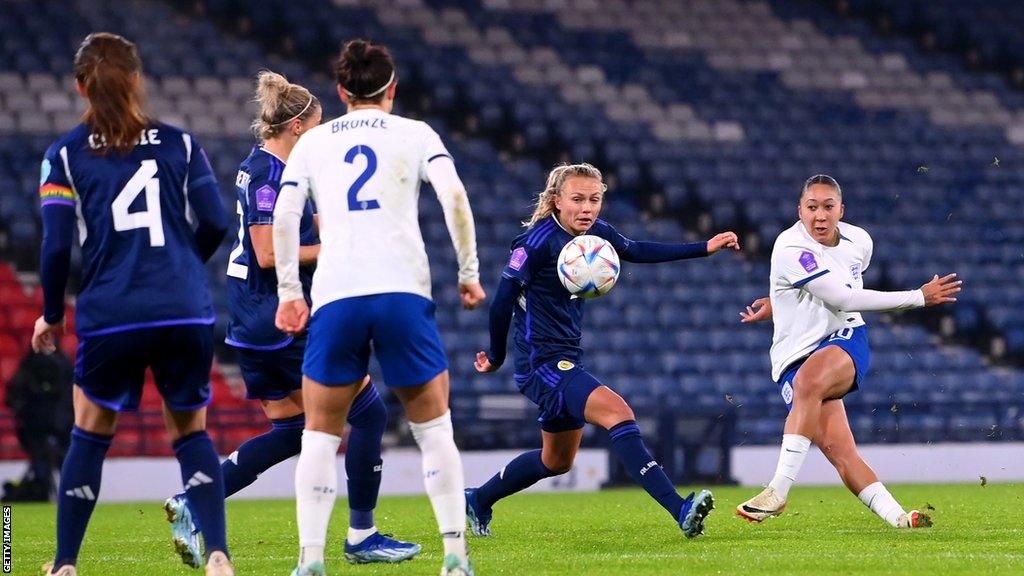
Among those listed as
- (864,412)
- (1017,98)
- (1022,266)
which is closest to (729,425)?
(864,412)

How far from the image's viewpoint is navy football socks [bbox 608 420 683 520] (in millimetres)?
6277

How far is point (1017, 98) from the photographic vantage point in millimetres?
21672

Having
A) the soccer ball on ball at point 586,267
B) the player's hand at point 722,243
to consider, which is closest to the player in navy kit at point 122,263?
the soccer ball on ball at point 586,267

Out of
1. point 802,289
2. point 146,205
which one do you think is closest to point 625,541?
point 802,289

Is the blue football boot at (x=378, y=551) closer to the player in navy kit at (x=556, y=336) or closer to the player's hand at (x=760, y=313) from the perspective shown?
the player in navy kit at (x=556, y=336)

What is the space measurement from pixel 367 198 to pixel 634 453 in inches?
90.4

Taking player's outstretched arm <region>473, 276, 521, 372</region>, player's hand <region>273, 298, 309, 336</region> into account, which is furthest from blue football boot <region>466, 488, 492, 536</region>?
player's hand <region>273, 298, 309, 336</region>

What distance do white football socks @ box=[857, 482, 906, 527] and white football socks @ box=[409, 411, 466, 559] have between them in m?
3.02

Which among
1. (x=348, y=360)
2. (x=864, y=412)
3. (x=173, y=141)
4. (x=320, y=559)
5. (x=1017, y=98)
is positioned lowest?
(x=864, y=412)

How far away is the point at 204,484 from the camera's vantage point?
4.89 metres

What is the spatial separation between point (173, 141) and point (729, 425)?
9178mm

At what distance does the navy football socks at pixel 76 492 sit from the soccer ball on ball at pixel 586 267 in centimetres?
240

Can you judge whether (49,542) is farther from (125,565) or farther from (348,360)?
(348,360)

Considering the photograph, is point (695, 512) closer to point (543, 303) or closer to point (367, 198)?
point (543, 303)
